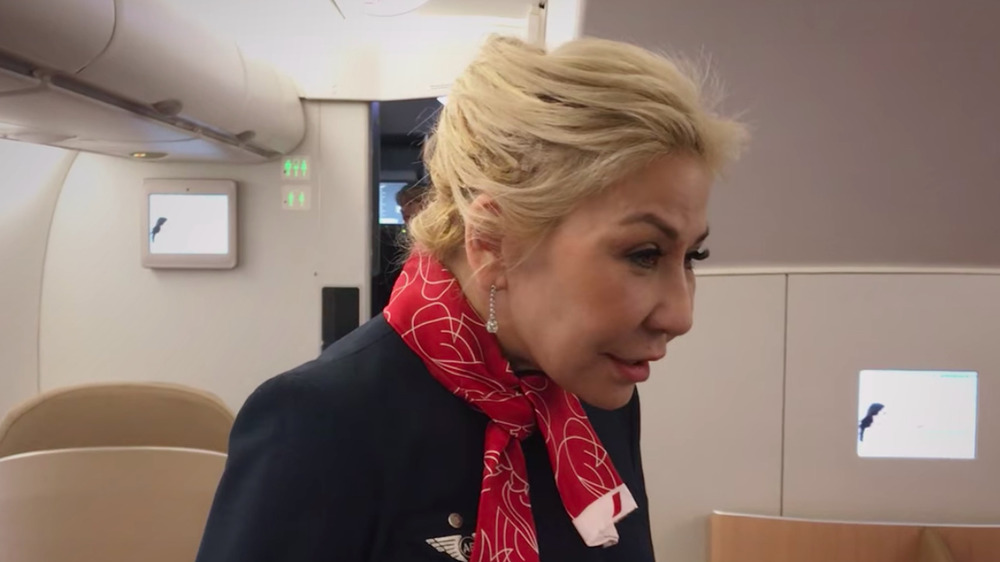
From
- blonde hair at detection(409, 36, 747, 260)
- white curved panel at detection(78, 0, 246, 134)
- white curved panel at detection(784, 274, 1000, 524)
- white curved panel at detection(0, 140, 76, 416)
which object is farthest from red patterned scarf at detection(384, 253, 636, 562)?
white curved panel at detection(0, 140, 76, 416)

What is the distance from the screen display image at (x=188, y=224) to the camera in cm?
292

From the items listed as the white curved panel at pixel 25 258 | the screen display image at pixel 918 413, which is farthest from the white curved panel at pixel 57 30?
the screen display image at pixel 918 413

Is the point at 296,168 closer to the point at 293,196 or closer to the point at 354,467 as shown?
the point at 293,196

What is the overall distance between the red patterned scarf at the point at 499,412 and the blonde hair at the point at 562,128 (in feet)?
0.34

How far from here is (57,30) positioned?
1.19 m

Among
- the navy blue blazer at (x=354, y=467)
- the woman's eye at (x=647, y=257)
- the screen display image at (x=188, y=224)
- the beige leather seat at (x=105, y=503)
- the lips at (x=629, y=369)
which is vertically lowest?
the beige leather seat at (x=105, y=503)

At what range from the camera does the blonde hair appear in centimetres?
66

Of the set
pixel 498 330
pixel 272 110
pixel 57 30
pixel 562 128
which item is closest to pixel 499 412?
pixel 498 330

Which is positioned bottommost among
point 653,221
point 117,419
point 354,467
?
point 117,419

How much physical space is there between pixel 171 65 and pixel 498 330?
124cm

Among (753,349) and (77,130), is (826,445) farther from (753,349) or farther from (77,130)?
(77,130)

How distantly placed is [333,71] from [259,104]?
61 cm

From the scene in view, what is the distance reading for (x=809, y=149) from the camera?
69.1 inches

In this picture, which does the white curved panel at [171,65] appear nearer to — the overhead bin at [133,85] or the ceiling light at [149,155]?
the overhead bin at [133,85]
